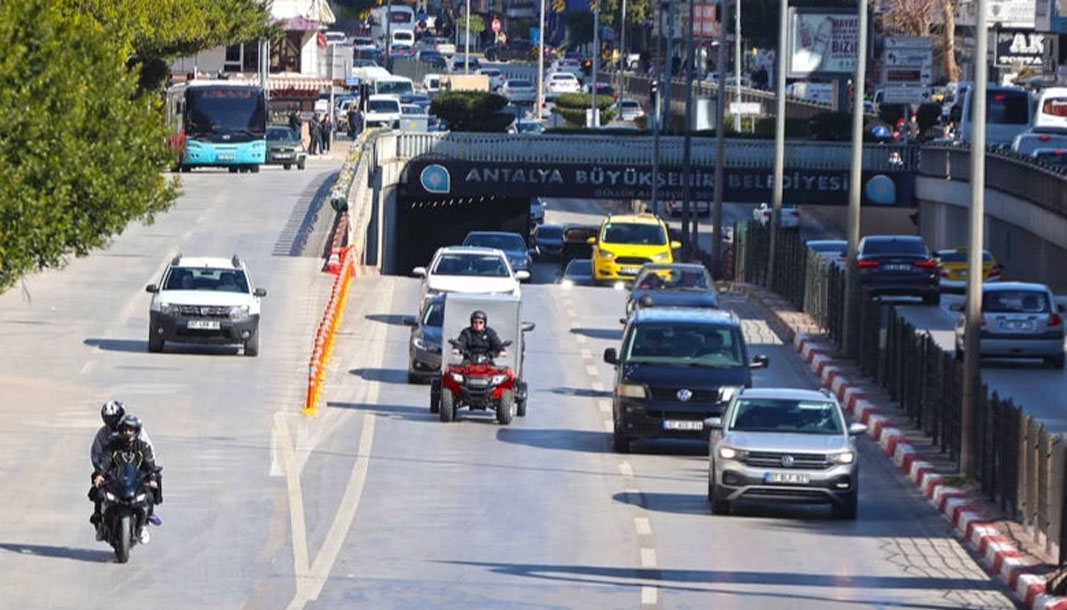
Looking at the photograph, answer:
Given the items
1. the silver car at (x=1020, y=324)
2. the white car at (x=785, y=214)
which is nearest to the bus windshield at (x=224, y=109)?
the white car at (x=785, y=214)

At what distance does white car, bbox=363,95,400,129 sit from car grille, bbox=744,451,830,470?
79.1m

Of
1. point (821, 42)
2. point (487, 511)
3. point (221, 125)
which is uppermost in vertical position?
point (821, 42)

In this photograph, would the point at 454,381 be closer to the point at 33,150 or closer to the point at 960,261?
the point at 33,150

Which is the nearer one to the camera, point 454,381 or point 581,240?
point 454,381

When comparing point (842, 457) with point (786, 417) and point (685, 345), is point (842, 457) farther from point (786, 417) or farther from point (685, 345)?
point (685, 345)

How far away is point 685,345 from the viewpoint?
3212 cm

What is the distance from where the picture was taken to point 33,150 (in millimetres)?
29922

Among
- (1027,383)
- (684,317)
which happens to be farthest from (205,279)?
(1027,383)

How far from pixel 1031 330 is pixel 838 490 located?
1705 centimetres

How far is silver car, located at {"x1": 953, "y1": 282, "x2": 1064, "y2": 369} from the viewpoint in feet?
137

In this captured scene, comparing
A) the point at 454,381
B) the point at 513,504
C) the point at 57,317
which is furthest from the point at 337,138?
the point at 513,504

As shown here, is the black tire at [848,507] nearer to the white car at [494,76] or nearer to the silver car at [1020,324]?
the silver car at [1020,324]

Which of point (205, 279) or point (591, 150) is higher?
point (591, 150)

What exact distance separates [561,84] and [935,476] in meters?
119
